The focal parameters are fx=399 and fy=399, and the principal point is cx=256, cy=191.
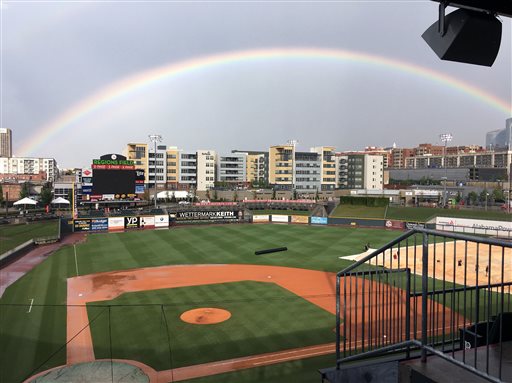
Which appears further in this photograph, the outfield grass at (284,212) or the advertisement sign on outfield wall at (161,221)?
the outfield grass at (284,212)

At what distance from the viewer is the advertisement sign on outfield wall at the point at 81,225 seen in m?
64.3

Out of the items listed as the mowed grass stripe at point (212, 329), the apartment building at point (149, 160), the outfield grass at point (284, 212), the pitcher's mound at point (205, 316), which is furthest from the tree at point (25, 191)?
the pitcher's mound at point (205, 316)

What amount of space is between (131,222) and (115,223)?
103 inches

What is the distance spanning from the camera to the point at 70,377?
17281 millimetres

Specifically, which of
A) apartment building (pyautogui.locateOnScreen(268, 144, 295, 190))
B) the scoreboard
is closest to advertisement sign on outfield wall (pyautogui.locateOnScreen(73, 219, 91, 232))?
the scoreboard

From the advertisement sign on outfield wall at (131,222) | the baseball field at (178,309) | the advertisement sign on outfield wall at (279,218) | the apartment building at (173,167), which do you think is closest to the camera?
the baseball field at (178,309)

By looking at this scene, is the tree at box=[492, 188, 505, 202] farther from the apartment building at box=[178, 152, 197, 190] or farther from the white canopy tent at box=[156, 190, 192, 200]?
the apartment building at box=[178, 152, 197, 190]

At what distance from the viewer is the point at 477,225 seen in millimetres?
64500

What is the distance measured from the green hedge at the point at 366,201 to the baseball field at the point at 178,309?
28.8 meters

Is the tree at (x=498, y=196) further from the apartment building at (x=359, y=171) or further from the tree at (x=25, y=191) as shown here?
the tree at (x=25, y=191)

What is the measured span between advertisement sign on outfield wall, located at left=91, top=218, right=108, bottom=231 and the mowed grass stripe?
1464 inches

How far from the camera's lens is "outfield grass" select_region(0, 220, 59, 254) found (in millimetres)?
52231

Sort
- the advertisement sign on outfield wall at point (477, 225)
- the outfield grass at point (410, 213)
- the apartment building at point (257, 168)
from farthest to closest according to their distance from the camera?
1. the apartment building at point (257, 168)
2. the outfield grass at point (410, 213)
3. the advertisement sign on outfield wall at point (477, 225)

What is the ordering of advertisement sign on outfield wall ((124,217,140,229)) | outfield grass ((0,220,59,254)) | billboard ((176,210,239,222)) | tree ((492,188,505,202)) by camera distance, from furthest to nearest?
tree ((492,188,505,202)) < billboard ((176,210,239,222)) < advertisement sign on outfield wall ((124,217,140,229)) < outfield grass ((0,220,59,254))
